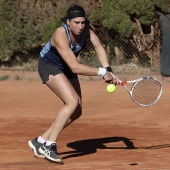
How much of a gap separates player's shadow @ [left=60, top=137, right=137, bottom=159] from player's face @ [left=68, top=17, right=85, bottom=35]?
56.1 inches

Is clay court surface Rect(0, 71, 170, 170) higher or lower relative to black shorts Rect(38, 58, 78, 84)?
lower

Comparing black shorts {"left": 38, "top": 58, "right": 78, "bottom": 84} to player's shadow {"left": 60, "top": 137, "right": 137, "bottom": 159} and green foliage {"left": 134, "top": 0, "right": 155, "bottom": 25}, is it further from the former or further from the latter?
green foliage {"left": 134, "top": 0, "right": 155, "bottom": 25}

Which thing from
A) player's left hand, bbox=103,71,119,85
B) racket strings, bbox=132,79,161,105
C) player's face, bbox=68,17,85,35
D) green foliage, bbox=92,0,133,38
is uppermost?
player's face, bbox=68,17,85,35

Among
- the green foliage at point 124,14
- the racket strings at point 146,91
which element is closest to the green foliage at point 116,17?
the green foliage at point 124,14

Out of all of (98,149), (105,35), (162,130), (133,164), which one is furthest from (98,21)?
(133,164)

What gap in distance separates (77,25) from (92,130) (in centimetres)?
268

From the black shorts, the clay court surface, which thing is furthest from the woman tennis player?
the clay court surface

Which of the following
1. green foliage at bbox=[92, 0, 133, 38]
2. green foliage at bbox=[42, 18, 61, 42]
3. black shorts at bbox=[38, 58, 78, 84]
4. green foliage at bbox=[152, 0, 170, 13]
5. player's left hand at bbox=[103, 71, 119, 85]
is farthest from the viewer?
green foliage at bbox=[42, 18, 61, 42]

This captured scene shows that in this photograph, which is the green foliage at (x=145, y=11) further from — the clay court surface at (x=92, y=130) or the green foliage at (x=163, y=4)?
the clay court surface at (x=92, y=130)

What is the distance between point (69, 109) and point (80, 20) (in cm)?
93

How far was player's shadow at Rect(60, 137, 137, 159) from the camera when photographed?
24.3 feet

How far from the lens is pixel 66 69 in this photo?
7051 millimetres

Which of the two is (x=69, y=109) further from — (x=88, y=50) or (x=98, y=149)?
(x=88, y=50)

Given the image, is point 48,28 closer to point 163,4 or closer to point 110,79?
point 163,4
